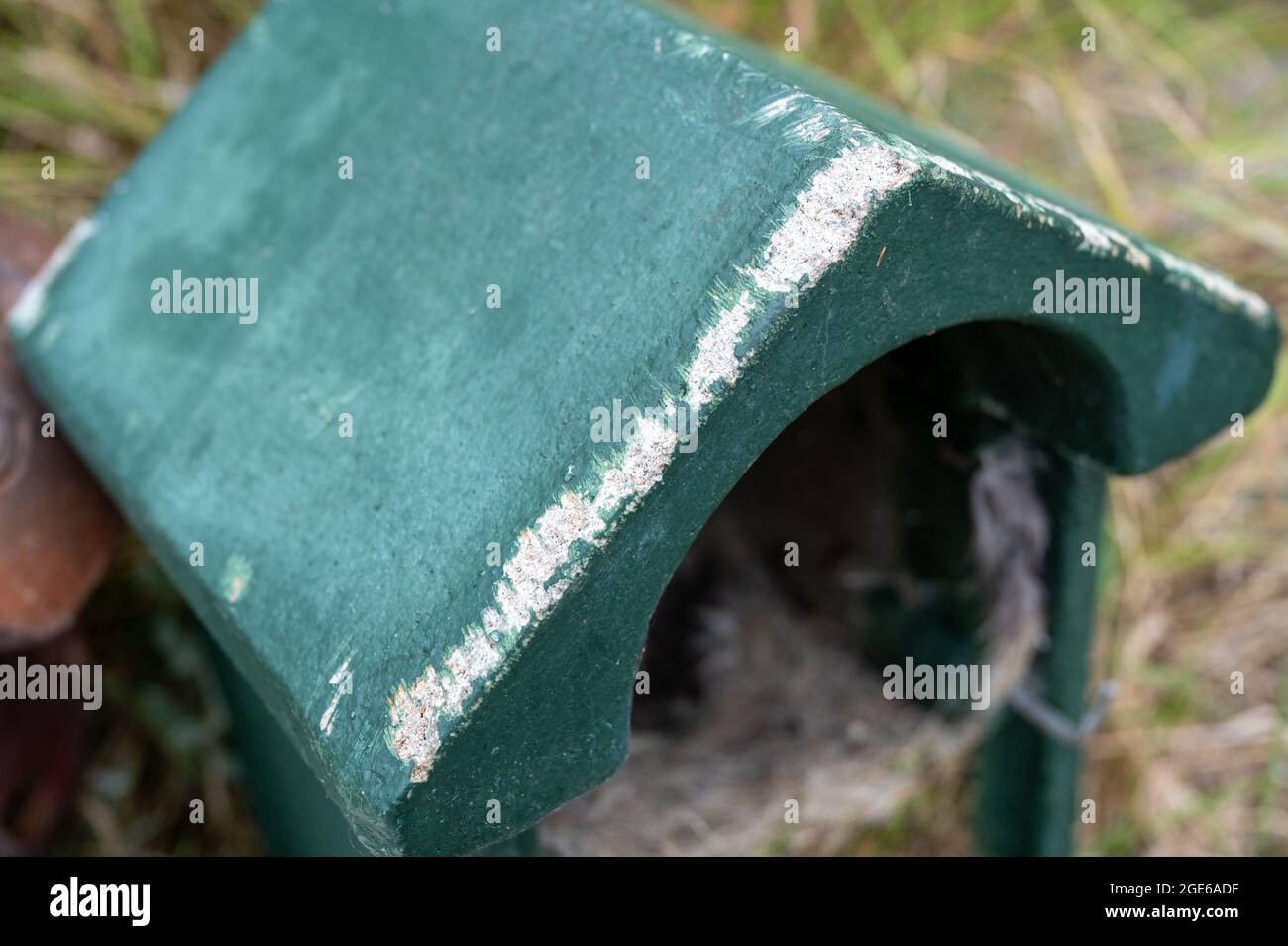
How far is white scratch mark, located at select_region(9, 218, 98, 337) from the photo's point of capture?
119 centimetres

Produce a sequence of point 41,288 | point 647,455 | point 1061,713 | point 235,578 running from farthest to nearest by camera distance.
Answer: point 1061,713 < point 41,288 < point 235,578 < point 647,455

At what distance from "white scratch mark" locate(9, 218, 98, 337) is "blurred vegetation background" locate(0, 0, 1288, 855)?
87cm

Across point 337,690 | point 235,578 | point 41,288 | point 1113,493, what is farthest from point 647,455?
point 1113,493

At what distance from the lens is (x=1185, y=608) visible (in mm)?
2148

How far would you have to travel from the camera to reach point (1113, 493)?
6.79 feet

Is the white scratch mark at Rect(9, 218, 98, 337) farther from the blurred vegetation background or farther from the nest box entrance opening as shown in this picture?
the blurred vegetation background

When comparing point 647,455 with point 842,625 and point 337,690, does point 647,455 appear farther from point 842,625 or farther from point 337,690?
point 842,625

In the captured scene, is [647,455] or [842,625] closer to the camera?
[647,455]

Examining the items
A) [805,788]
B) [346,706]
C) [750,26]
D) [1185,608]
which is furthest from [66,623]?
[1185,608]

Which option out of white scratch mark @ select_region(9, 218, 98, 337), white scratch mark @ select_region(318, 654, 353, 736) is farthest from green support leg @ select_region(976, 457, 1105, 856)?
white scratch mark @ select_region(9, 218, 98, 337)

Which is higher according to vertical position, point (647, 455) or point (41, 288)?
point (41, 288)

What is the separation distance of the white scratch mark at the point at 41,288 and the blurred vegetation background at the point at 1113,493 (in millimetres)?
873

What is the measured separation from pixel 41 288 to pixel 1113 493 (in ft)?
5.82

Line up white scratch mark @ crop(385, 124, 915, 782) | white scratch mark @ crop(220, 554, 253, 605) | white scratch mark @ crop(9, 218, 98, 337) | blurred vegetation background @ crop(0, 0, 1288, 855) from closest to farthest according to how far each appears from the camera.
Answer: white scratch mark @ crop(385, 124, 915, 782) → white scratch mark @ crop(220, 554, 253, 605) → white scratch mark @ crop(9, 218, 98, 337) → blurred vegetation background @ crop(0, 0, 1288, 855)
